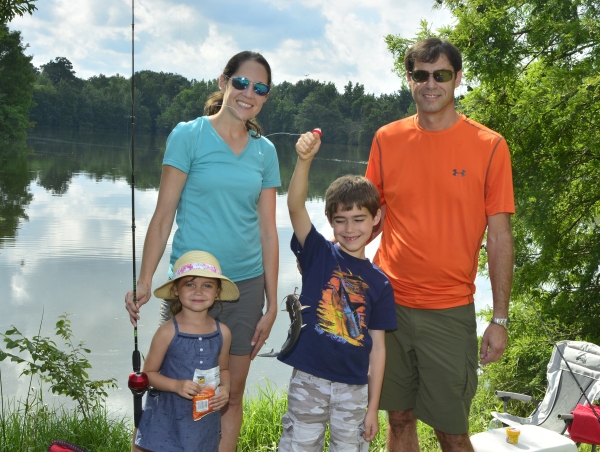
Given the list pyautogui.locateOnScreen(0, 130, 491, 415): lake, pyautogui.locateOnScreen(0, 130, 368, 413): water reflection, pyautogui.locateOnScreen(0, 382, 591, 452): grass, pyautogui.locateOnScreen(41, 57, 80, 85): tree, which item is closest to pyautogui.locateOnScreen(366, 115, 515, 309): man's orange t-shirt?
pyautogui.locateOnScreen(0, 382, 591, 452): grass

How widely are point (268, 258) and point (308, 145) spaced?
2.20ft

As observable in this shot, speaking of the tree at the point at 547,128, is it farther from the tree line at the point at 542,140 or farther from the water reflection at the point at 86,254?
the water reflection at the point at 86,254

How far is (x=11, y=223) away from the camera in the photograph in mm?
16188

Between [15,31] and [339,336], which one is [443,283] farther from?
[15,31]

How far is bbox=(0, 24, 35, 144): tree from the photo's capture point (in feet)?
87.7

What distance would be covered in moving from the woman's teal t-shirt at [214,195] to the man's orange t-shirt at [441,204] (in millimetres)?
582

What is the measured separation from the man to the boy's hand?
0.53 m

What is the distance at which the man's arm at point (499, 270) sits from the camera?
8.49 feet

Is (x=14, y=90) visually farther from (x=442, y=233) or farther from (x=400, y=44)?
(x=442, y=233)

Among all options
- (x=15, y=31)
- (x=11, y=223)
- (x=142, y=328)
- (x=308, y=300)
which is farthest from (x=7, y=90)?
(x=308, y=300)

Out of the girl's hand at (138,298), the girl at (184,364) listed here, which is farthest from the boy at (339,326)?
the girl's hand at (138,298)

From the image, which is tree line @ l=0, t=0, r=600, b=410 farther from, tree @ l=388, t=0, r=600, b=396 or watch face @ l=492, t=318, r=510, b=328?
watch face @ l=492, t=318, r=510, b=328

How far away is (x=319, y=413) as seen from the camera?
2.38 m

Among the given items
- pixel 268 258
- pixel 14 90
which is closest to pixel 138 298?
pixel 268 258
